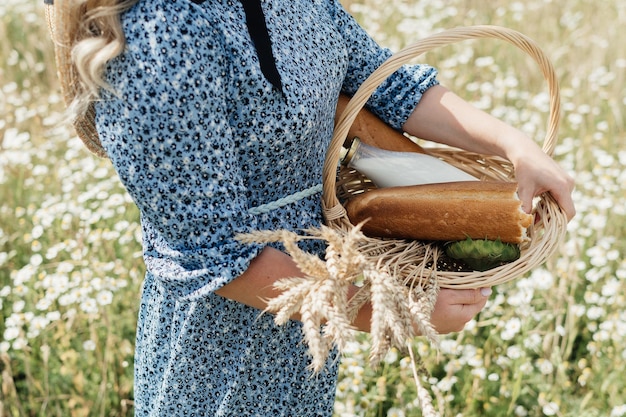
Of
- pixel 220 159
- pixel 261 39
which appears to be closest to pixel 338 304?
pixel 220 159

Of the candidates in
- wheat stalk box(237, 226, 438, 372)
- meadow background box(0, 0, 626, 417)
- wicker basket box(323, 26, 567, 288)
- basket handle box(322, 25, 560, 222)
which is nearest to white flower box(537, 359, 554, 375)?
meadow background box(0, 0, 626, 417)

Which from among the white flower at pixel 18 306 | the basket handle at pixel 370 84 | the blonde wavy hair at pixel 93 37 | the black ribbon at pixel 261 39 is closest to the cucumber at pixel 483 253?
the basket handle at pixel 370 84

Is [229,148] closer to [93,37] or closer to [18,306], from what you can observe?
[93,37]

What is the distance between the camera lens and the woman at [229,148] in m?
0.98

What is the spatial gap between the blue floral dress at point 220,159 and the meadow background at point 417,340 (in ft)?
2.33

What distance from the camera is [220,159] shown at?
1024mm

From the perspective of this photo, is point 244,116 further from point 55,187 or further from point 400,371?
point 55,187

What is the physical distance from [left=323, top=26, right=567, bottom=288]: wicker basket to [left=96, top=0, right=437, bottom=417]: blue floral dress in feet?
0.12

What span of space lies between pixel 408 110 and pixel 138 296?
1.28m

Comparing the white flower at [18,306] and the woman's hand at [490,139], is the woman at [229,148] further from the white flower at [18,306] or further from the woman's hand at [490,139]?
the white flower at [18,306]

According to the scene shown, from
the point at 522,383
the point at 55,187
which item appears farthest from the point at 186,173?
the point at 55,187

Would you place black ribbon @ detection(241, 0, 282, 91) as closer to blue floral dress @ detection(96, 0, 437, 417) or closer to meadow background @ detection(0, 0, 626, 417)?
blue floral dress @ detection(96, 0, 437, 417)

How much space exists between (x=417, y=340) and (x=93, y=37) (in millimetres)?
1575

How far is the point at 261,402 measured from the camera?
4.64ft
